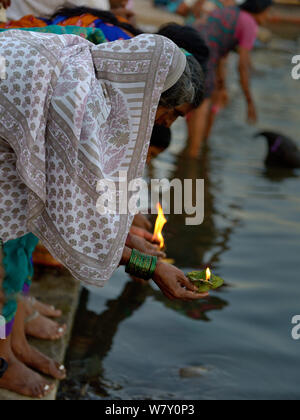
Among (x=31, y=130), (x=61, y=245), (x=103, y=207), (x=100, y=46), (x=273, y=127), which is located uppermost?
(x=100, y=46)

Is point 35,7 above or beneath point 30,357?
above

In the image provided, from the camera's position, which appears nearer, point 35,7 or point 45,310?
point 45,310

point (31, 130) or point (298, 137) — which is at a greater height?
point (31, 130)

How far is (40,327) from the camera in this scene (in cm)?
323

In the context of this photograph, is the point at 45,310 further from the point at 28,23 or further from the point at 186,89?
the point at 186,89

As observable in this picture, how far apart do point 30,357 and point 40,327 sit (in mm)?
299

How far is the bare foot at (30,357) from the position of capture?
2.91 m

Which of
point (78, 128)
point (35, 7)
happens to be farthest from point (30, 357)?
point (35, 7)

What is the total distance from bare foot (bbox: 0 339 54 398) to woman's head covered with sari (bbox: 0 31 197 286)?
880 millimetres

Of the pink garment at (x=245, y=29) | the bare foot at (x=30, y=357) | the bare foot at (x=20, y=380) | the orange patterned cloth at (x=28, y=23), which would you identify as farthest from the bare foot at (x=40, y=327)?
the pink garment at (x=245, y=29)
